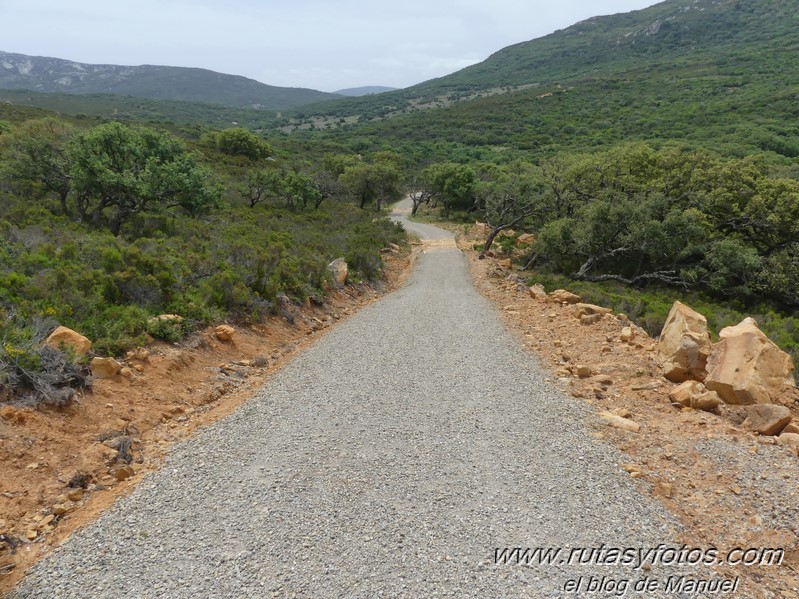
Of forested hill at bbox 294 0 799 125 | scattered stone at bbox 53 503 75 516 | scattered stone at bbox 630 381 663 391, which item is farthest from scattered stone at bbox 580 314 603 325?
forested hill at bbox 294 0 799 125

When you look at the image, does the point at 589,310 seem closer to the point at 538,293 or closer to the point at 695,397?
the point at 538,293

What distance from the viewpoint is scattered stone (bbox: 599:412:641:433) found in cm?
A: 669

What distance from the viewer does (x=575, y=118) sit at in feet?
274

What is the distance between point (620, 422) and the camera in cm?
686

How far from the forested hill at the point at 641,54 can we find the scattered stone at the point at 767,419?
323 ft

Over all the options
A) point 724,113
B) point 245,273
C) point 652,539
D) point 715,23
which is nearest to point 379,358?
point 245,273

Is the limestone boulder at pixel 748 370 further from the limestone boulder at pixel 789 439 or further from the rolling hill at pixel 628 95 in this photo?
the rolling hill at pixel 628 95

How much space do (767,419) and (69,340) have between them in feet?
34.5

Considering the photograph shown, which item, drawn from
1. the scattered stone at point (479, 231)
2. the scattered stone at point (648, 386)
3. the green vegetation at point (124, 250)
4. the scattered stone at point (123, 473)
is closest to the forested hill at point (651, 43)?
the scattered stone at point (479, 231)

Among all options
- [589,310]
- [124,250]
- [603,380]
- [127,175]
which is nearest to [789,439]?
[603,380]

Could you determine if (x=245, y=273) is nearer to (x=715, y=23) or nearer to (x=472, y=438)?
(x=472, y=438)

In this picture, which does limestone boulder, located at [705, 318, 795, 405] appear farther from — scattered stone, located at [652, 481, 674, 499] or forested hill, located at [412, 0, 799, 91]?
forested hill, located at [412, 0, 799, 91]

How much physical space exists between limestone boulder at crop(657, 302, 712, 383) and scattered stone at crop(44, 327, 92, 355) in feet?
33.3

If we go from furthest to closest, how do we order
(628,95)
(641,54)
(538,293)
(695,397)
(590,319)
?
(641,54), (628,95), (538,293), (590,319), (695,397)
